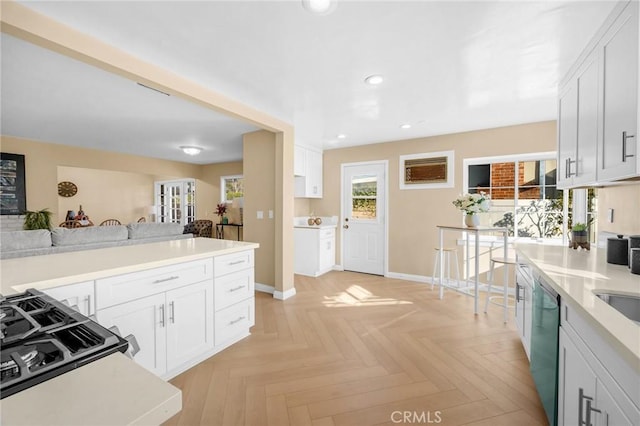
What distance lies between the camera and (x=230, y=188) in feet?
23.9

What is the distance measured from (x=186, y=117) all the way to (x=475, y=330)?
4.13 meters

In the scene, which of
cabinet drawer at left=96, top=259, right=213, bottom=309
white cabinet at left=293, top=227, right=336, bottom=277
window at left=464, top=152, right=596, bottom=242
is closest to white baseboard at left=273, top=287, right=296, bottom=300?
white cabinet at left=293, top=227, right=336, bottom=277

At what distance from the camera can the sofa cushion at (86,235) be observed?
3.18 metres

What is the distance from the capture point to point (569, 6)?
153 cm

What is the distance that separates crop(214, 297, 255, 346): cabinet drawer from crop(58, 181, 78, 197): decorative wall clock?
7.45m

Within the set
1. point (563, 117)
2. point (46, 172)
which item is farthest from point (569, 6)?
point (46, 172)

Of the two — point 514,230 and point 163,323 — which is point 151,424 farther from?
point 514,230

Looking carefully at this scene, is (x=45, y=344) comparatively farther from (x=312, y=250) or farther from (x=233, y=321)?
(x=312, y=250)

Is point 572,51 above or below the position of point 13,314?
above

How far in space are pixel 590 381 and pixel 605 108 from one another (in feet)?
4.67

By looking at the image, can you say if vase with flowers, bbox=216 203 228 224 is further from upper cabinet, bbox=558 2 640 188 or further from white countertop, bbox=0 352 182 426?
white countertop, bbox=0 352 182 426

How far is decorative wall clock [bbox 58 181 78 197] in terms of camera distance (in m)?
6.96

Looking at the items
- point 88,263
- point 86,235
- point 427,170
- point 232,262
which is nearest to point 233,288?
point 232,262
